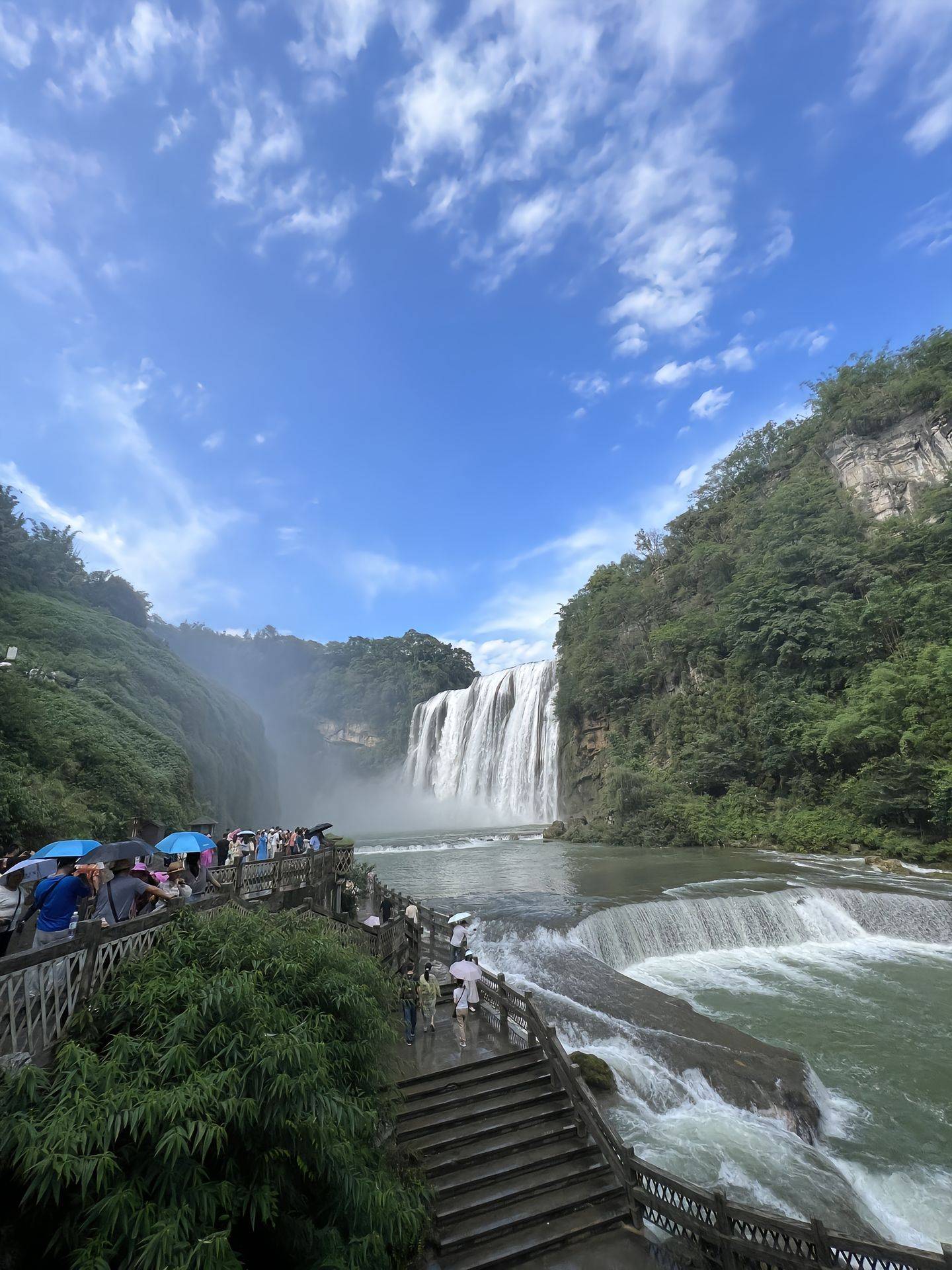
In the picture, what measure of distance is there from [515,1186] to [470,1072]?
1.63 m

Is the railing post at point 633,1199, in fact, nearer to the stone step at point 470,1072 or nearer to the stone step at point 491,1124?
the stone step at point 491,1124

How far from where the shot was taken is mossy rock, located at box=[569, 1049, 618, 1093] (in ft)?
28.4

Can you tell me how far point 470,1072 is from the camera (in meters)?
8.16

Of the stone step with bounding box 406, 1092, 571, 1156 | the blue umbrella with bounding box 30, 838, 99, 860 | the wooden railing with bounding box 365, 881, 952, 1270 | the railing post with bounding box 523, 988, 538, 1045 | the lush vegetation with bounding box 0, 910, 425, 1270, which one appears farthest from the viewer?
the railing post with bounding box 523, 988, 538, 1045

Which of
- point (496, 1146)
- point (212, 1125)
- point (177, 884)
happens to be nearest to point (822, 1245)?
point (496, 1146)

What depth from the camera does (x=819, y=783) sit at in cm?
2703

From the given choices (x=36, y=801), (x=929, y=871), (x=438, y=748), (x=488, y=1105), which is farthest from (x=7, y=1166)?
(x=438, y=748)

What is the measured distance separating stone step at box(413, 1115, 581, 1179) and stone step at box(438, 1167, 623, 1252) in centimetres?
51

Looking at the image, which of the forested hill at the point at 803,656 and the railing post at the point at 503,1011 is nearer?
the railing post at the point at 503,1011

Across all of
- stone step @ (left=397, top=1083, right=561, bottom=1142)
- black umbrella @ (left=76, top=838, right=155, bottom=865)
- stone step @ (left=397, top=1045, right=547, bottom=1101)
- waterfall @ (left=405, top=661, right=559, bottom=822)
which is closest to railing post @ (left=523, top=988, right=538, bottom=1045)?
stone step @ (left=397, top=1045, right=547, bottom=1101)

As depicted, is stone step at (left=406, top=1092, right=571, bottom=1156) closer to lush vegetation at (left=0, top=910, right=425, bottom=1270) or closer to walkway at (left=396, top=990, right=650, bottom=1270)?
walkway at (left=396, top=990, right=650, bottom=1270)

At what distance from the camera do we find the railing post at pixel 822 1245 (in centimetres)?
503

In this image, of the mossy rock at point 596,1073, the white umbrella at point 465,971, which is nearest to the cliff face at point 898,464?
the mossy rock at point 596,1073

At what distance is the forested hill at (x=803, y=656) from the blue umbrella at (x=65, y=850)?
2513 centimetres
